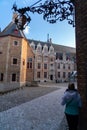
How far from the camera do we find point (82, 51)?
200 inches

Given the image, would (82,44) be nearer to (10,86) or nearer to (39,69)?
(10,86)

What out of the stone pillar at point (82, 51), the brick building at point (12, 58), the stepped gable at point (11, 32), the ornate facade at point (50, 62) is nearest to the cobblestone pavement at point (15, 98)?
the stone pillar at point (82, 51)

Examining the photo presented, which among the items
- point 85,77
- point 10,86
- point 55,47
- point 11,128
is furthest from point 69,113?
point 55,47

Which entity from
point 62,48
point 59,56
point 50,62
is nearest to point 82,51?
point 50,62

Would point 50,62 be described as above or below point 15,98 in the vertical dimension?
above

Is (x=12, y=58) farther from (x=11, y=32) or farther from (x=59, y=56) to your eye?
(x=59, y=56)

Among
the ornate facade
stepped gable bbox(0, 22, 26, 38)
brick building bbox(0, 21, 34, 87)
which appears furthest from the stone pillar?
the ornate facade

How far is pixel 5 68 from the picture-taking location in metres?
31.9

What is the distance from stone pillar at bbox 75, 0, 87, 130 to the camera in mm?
4914

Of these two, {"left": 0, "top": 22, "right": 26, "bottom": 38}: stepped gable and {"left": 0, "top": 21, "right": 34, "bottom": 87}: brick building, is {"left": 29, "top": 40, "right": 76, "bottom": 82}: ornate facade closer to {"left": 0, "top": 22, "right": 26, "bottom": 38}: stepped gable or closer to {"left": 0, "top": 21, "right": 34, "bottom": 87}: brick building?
{"left": 0, "top": 22, "right": 26, "bottom": 38}: stepped gable

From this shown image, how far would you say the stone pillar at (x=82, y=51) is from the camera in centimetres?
491

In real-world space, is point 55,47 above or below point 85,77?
above

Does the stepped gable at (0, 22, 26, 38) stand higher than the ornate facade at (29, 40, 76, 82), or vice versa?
the stepped gable at (0, 22, 26, 38)

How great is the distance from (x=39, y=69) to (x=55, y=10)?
50.9m
